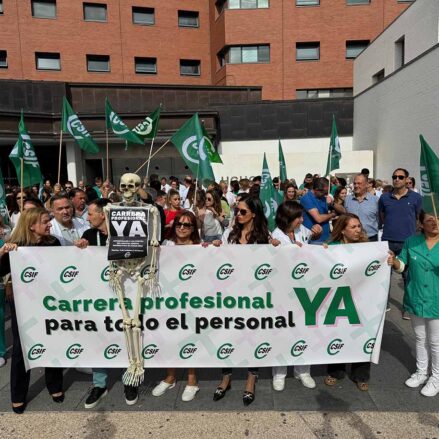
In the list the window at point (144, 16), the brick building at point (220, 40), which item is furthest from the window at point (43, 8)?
the window at point (144, 16)

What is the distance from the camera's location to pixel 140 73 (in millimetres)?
27219

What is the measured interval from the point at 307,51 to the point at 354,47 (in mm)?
3139

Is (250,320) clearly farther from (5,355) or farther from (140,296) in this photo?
(5,355)

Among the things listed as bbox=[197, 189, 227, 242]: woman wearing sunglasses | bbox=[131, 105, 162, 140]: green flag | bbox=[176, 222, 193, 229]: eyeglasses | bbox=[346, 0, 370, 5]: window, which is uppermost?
bbox=[346, 0, 370, 5]: window

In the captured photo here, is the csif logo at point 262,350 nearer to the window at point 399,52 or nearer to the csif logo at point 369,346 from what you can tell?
the csif logo at point 369,346

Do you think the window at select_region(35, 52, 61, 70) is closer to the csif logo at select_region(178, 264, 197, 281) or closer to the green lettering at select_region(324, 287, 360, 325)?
the csif logo at select_region(178, 264, 197, 281)

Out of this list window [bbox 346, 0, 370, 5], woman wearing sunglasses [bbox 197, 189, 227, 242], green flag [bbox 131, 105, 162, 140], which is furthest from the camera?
window [bbox 346, 0, 370, 5]

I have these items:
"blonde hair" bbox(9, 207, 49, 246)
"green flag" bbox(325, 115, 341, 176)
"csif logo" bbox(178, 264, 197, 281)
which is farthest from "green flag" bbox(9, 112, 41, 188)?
"green flag" bbox(325, 115, 341, 176)

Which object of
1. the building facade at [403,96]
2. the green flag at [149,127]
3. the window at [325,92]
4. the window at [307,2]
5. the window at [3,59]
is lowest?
the green flag at [149,127]

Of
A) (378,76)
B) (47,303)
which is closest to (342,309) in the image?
(47,303)

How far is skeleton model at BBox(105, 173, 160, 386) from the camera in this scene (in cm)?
340

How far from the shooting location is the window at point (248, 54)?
25875mm

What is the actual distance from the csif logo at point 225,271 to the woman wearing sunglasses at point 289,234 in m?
0.58

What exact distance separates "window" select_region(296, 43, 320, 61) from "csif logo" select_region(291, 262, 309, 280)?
83.2 ft
